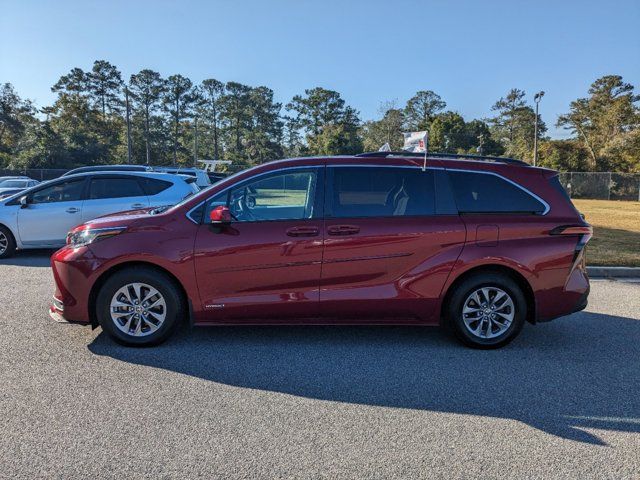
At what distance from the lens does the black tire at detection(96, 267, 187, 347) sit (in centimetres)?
453

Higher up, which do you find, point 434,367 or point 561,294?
point 561,294

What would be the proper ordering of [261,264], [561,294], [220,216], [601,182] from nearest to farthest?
[220,216] → [261,264] → [561,294] → [601,182]

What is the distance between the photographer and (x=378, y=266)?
15.0 ft

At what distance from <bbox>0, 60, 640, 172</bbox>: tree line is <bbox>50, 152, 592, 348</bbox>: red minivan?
159 feet

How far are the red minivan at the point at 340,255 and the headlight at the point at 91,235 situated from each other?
1cm

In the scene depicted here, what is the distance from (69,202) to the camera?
9.33m

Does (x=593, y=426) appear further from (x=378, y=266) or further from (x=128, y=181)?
(x=128, y=181)

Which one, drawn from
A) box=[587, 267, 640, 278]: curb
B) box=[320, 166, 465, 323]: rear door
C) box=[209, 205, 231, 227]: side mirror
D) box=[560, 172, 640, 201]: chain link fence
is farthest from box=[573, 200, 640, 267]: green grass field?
box=[560, 172, 640, 201]: chain link fence

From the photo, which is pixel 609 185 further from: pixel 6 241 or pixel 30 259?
pixel 6 241

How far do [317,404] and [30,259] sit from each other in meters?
8.21

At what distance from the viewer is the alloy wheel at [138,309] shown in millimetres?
4559

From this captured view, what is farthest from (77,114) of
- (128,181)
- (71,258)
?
(71,258)

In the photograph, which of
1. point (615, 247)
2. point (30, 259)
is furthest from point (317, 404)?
point (615, 247)

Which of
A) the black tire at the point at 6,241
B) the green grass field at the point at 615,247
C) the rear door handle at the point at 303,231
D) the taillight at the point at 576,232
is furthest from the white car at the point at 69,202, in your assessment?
the green grass field at the point at 615,247
